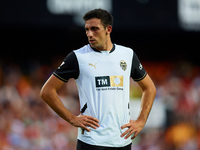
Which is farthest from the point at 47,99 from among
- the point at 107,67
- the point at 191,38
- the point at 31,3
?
the point at 191,38

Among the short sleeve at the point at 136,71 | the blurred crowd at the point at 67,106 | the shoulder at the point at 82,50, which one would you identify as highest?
the shoulder at the point at 82,50

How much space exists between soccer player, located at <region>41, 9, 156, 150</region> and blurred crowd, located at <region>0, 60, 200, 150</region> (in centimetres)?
559

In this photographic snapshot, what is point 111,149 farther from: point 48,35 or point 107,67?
point 48,35

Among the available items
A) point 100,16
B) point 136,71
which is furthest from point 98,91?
point 100,16

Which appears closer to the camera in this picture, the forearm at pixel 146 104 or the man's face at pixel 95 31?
the man's face at pixel 95 31

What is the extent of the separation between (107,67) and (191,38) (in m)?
8.51

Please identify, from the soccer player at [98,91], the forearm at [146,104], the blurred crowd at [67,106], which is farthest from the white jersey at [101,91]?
the blurred crowd at [67,106]

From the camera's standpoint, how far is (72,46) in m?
11.2

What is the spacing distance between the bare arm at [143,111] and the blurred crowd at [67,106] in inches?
221

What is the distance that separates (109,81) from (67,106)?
651cm

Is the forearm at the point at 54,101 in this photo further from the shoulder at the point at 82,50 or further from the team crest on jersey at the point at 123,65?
the team crest on jersey at the point at 123,65

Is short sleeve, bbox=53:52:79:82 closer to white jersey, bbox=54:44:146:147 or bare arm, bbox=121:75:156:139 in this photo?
white jersey, bbox=54:44:146:147

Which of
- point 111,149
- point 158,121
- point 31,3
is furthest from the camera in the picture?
point 158,121

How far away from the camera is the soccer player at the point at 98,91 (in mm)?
3553
